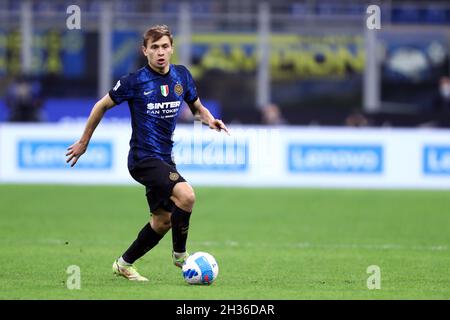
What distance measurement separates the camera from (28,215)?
57.2 feet

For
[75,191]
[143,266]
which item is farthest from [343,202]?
[143,266]

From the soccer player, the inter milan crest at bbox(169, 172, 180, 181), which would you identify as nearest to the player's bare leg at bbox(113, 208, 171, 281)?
the soccer player

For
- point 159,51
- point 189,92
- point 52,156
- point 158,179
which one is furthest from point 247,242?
point 52,156

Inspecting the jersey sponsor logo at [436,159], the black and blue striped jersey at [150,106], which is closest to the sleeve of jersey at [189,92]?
the black and blue striped jersey at [150,106]

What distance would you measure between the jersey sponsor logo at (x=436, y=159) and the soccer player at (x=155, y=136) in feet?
41.9

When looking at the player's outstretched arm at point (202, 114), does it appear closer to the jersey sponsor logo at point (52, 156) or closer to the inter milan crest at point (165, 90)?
the inter milan crest at point (165, 90)

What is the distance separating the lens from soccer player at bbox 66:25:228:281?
997 cm

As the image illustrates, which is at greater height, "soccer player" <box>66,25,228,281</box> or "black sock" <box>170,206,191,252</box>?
"soccer player" <box>66,25,228,281</box>

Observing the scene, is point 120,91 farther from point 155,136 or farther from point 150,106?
point 155,136

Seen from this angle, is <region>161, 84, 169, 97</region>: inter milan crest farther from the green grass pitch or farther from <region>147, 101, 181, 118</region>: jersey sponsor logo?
the green grass pitch

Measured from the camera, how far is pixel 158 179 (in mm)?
9992

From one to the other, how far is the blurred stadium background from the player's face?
6.54 feet
